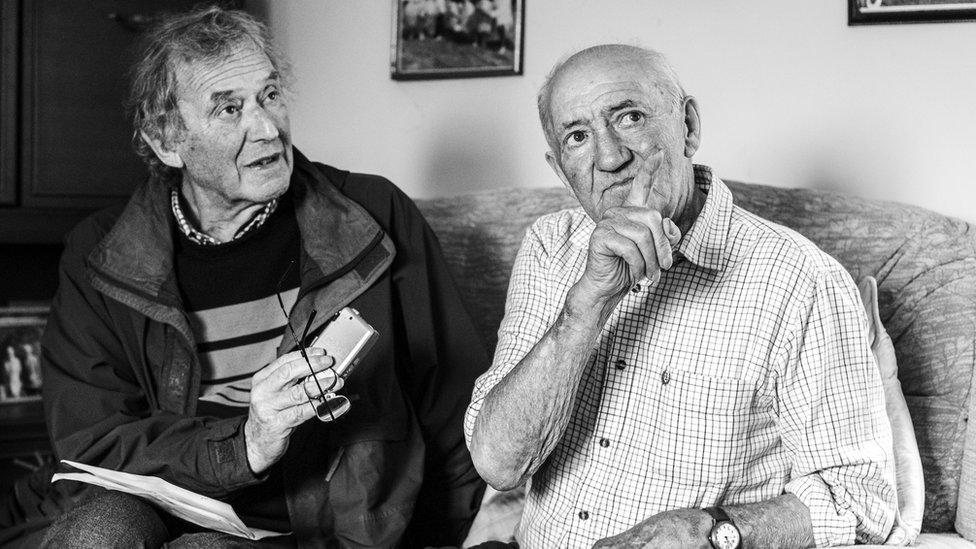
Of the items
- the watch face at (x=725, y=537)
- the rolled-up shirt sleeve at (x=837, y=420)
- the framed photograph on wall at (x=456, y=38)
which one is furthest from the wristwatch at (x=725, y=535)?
the framed photograph on wall at (x=456, y=38)

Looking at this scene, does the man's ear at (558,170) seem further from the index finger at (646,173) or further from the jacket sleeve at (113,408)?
the jacket sleeve at (113,408)

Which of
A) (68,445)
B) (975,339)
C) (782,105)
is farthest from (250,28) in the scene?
(975,339)

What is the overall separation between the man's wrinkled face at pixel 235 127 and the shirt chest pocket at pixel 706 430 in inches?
31.4

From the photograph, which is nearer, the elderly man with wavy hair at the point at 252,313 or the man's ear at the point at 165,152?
the elderly man with wavy hair at the point at 252,313

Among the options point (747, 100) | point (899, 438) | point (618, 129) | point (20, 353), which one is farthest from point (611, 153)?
point (20, 353)

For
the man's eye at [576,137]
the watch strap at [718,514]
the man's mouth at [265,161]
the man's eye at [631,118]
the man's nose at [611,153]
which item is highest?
the man's eye at [631,118]

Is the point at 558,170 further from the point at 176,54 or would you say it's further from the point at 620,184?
the point at 176,54

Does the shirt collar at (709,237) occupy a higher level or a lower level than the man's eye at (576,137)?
lower

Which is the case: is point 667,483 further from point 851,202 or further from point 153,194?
point 153,194

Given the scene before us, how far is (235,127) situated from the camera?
5.70ft

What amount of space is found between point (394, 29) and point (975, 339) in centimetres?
148

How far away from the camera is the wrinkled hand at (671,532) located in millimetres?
1190

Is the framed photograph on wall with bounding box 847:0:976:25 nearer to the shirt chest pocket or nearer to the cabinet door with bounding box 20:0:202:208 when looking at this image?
the shirt chest pocket

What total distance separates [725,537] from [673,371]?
0.22 m
